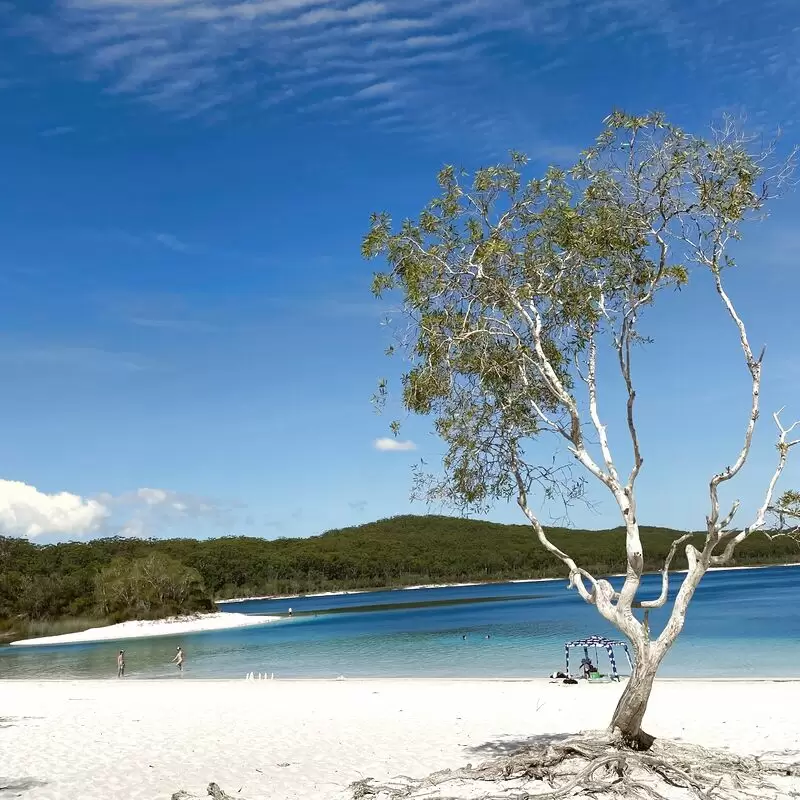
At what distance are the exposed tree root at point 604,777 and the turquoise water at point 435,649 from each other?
22.0 meters

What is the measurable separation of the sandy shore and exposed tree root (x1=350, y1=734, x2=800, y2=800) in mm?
796

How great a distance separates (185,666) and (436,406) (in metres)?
38.9

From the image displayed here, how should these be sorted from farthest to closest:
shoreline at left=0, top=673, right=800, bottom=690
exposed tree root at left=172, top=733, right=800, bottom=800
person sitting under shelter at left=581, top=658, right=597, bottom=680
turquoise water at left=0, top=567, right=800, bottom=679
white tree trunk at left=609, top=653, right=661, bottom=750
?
turquoise water at left=0, top=567, right=800, bottom=679
person sitting under shelter at left=581, top=658, right=597, bottom=680
shoreline at left=0, top=673, right=800, bottom=690
white tree trunk at left=609, top=653, right=661, bottom=750
exposed tree root at left=172, top=733, right=800, bottom=800

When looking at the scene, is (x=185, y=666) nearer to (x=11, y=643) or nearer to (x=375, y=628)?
(x=375, y=628)

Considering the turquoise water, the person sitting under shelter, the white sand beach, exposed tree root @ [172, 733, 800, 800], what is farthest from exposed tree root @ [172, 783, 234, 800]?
the white sand beach

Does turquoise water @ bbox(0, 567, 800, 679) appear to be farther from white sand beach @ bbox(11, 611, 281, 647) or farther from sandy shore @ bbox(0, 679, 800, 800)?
sandy shore @ bbox(0, 679, 800, 800)

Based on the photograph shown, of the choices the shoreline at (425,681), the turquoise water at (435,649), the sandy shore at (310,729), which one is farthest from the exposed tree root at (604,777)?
the turquoise water at (435,649)

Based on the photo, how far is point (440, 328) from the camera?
562 inches

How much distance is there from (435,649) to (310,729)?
33.2m

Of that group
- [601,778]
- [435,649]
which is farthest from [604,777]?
[435,649]

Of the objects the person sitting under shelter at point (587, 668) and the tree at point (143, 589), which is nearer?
the person sitting under shelter at point (587, 668)

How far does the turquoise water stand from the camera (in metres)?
39.1

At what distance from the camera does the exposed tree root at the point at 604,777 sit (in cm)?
1123

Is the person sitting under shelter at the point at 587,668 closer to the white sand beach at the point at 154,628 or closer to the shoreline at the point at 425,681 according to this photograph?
the shoreline at the point at 425,681
